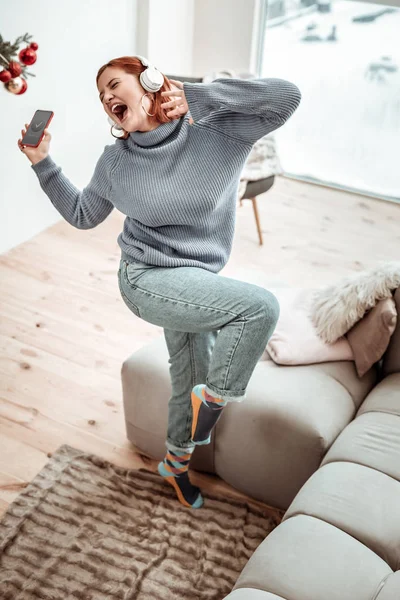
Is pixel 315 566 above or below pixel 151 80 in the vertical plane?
below

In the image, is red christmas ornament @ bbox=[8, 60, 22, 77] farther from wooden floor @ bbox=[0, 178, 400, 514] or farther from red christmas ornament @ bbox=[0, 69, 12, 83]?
wooden floor @ bbox=[0, 178, 400, 514]

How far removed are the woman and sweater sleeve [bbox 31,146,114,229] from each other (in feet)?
0.03

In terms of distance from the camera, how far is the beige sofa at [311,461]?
1.40m

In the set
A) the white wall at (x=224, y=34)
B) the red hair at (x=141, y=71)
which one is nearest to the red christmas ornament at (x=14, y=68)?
the red hair at (x=141, y=71)

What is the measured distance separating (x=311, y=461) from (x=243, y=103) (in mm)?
1007

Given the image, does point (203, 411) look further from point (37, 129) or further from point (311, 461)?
point (37, 129)

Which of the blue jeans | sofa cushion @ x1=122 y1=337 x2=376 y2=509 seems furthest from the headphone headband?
sofa cushion @ x1=122 y1=337 x2=376 y2=509

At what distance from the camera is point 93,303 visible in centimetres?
301

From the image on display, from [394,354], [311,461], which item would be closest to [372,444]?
[311,461]

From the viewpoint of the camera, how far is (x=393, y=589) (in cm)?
135

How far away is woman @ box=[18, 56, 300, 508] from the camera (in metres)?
1.47

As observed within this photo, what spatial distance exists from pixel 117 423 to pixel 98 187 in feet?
3.32

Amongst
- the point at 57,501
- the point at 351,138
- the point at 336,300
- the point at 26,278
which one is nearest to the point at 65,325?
the point at 26,278

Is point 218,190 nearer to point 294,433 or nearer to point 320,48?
point 294,433
